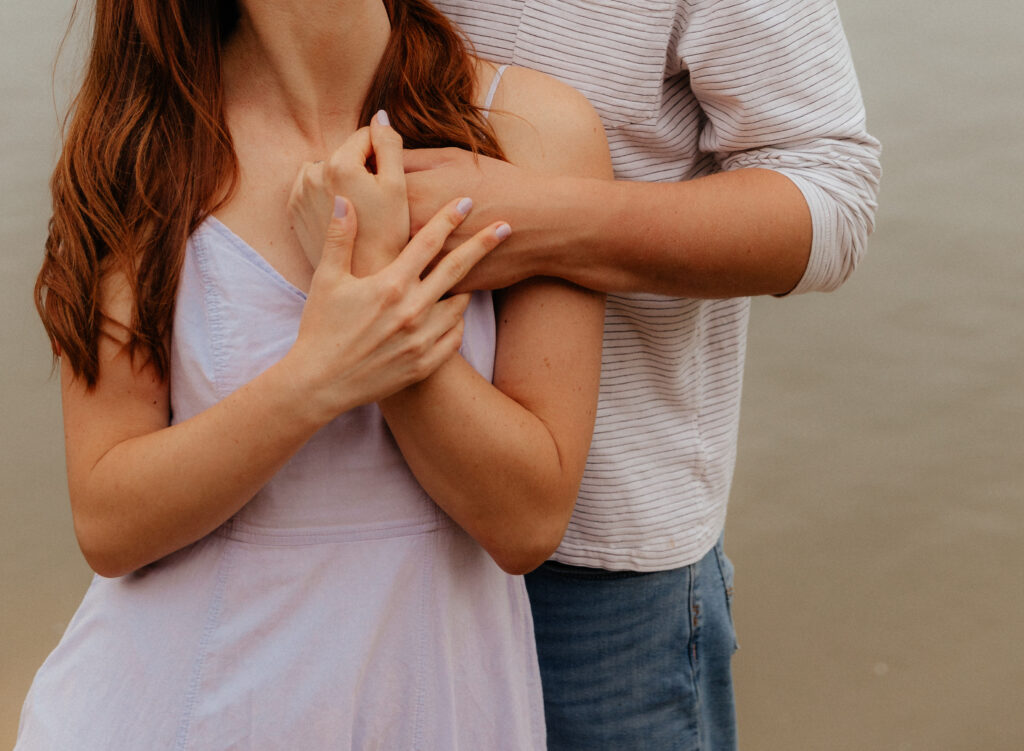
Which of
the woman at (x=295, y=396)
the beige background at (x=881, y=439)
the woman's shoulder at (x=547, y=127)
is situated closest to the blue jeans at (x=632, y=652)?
the woman at (x=295, y=396)

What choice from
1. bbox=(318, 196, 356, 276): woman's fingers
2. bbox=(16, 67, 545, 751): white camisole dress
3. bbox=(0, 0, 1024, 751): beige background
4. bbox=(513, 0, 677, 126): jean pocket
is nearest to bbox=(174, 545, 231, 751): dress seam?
bbox=(16, 67, 545, 751): white camisole dress

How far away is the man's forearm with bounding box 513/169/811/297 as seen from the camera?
1.01m

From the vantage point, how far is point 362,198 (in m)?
0.95

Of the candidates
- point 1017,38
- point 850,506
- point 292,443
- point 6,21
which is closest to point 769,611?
point 850,506

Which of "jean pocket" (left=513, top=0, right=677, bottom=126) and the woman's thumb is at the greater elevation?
"jean pocket" (left=513, top=0, right=677, bottom=126)

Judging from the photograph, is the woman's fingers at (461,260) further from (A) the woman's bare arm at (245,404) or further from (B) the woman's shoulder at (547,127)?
(B) the woman's shoulder at (547,127)

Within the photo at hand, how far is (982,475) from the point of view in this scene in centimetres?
227

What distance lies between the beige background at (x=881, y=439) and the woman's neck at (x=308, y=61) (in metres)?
1.06

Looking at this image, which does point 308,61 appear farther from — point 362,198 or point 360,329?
point 360,329

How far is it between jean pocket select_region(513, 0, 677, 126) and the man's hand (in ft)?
0.73

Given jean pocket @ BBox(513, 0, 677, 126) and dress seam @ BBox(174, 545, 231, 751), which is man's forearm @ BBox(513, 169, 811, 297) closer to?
jean pocket @ BBox(513, 0, 677, 126)

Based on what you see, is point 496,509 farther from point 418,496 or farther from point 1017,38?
point 1017,38

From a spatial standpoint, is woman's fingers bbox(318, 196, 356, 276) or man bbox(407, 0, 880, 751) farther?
man bbox(407, 0, 880, 751)

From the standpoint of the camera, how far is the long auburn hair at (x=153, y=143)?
1008 mm
